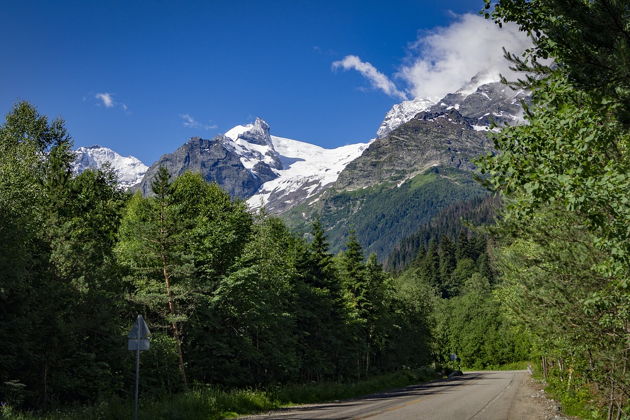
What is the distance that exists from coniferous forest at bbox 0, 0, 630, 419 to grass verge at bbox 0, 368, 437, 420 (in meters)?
2.18

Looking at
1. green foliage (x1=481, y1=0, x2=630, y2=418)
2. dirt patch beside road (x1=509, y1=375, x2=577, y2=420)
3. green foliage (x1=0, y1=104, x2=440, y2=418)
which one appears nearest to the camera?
green foliage (x1=481, y1=0, x2=630, y2=418)

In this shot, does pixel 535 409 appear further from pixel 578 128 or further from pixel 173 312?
pixel 578 128

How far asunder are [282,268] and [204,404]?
17805 mm

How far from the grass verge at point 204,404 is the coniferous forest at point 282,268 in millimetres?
2176

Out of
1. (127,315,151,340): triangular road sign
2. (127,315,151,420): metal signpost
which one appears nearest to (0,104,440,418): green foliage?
(127,315,151,420): metal signpost

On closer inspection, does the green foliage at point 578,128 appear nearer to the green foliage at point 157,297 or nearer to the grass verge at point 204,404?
the grass verge at point 204,404

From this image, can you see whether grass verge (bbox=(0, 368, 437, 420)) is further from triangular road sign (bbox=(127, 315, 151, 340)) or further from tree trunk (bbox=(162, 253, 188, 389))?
tree trunk (bbox=(162, 253, 188, 389))

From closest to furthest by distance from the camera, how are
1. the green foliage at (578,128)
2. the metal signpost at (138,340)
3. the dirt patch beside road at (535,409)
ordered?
the green foliage at (578,128)
the metal signpost at (138,340)
the dirt patch beside road at (535,409)


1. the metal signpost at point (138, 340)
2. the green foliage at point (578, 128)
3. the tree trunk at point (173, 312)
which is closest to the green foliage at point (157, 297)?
the tree trunk at point (173, 312)

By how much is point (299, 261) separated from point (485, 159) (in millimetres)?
30698

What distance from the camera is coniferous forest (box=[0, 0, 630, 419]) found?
699cm

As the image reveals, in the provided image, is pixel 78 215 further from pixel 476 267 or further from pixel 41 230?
pixel 476 267

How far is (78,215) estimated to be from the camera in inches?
1486

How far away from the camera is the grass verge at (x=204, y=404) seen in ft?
46.9
